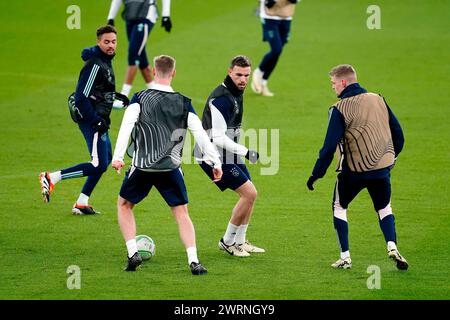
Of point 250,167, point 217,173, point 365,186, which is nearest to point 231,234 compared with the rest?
point 217,173

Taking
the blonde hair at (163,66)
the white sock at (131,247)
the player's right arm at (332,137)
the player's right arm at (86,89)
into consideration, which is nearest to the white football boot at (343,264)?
the player's right arm at (332,137)

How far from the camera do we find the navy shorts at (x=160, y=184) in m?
10.5

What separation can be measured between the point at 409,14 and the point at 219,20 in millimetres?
5321

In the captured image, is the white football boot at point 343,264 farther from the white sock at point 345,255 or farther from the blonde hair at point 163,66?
the blonde hair at point 163,66

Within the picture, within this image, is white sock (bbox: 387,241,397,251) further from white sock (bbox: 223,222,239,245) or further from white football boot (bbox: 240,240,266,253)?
white sock (bbox: 223,222,239,245)

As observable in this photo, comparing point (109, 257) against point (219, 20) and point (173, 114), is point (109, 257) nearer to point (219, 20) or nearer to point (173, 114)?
point (173, 114)

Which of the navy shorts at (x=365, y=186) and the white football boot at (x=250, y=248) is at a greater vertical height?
the navy shorts at (x=365, y=186)

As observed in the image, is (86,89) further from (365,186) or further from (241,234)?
(365,186)

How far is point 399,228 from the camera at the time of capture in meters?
12.4

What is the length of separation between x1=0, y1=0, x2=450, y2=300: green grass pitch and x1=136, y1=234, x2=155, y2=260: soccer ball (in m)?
0.13

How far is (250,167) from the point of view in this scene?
15.8 meters

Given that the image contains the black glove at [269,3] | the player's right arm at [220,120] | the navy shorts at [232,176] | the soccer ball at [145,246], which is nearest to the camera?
the player's right arm at [220,120]

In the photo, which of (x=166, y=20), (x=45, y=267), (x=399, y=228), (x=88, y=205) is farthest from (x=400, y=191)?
(x=166, y=20)

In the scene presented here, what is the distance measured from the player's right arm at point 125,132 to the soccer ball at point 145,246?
4.26 feet
